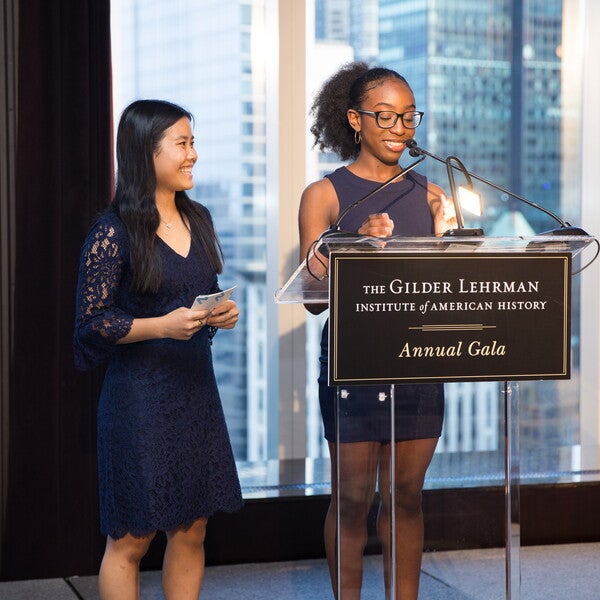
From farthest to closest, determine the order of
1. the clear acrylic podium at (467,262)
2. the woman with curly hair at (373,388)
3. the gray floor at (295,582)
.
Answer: the gray floor at (295,582) < the woman with curly hair at (373,388) < the clear acrylic podium at (467,262)

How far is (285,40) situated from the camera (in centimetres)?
432

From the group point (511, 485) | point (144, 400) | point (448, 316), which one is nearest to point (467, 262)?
point (448, 316)

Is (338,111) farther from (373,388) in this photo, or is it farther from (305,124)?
(305,124)

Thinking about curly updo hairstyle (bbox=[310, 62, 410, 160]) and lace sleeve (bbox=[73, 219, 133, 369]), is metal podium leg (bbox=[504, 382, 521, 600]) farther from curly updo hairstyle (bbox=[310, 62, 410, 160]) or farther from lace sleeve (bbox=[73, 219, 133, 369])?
curly updo hairstyle (bbox=[310, 62, 410, 160])

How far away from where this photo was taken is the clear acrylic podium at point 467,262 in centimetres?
218

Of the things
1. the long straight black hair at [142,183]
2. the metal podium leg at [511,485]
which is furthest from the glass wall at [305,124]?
the metal podium leg at [511,485]

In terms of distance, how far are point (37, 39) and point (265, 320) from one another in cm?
153

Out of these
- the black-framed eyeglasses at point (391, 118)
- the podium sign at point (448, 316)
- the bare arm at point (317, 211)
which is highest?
the black-framed eyeglasses at point (391, 118)

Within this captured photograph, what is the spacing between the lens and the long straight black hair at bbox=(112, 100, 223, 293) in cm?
257

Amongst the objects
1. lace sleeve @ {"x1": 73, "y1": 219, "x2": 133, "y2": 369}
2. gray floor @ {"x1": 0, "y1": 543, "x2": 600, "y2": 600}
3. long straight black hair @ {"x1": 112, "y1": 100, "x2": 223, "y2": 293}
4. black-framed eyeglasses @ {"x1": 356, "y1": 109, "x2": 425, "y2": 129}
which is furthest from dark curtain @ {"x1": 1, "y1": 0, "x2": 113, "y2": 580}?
black-framed eyeglasses @ {"x1": 356, "y1": 109, "x2": 425, "y2": 129}

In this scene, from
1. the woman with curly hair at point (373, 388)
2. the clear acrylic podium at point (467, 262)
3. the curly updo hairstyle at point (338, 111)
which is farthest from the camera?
the curly updo hairstyle at point (338, 111)

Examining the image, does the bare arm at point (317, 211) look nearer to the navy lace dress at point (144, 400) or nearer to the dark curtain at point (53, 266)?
the navy lace dress at point (144, 400)

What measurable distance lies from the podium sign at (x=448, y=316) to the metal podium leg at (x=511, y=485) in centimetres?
10

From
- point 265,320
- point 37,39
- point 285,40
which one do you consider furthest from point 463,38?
point 37,39
